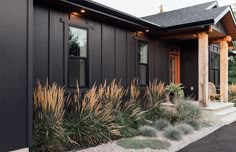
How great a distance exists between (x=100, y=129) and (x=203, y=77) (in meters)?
4.52

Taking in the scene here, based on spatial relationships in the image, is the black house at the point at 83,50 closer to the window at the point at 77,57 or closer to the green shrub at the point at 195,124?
the window at the point at 77,57

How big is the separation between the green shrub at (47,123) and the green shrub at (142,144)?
1234 mm

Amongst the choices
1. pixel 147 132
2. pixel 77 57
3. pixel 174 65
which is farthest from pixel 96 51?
pixel 174 65

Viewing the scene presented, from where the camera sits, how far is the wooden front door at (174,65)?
33.6 feet

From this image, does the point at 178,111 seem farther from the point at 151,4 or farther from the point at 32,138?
Answer: the point at 151,4

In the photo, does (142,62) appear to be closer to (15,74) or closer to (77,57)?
(77,57)

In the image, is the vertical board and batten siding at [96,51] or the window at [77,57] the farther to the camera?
the window at [77,57]

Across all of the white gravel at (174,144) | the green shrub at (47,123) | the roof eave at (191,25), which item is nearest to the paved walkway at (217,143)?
the white gravel at (174,144)

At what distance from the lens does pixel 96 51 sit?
650cm

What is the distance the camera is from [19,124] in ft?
11.6

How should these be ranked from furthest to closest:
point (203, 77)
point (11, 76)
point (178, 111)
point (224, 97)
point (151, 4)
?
point (151, 4), point (224, 97), point (203, 77), point (178, 111), point (11, 76)

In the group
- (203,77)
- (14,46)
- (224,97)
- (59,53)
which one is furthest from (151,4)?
(14,46)

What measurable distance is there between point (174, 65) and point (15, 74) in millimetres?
8321

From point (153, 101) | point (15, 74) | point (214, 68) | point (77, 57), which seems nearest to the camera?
point (15, 74)
